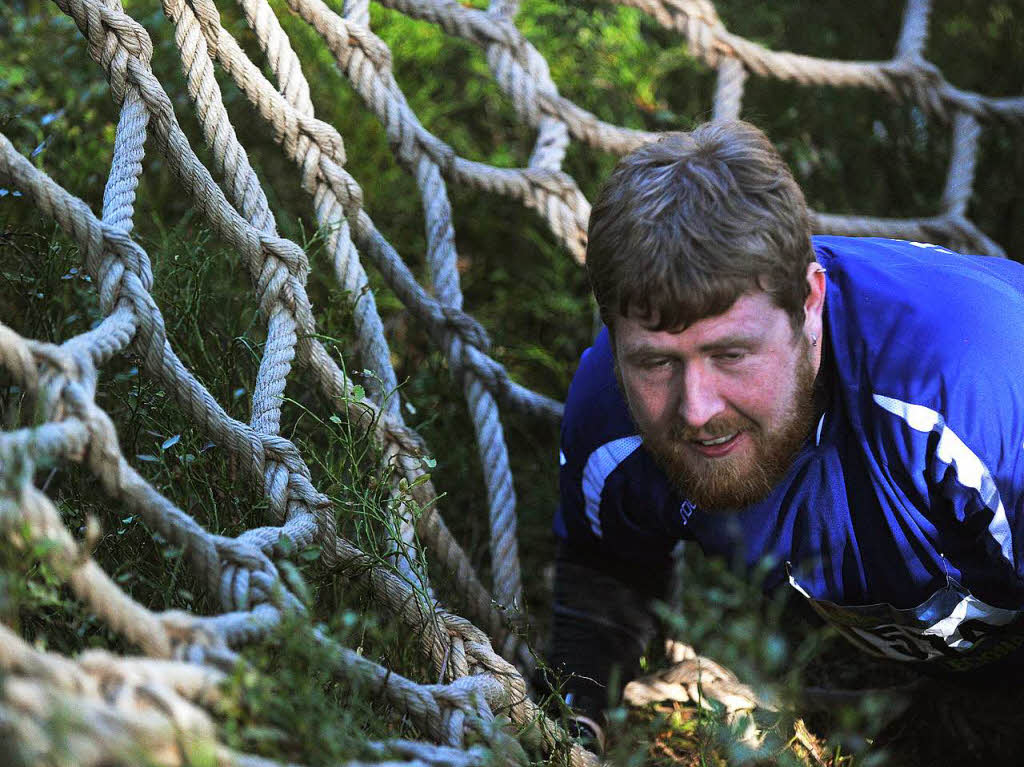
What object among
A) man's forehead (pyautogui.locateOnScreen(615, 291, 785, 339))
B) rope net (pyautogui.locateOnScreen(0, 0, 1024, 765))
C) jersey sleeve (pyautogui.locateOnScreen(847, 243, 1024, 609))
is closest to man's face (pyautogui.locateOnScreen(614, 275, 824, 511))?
man's forehead (pyautogui.locateOnScreen(615, 291, 785, 339))

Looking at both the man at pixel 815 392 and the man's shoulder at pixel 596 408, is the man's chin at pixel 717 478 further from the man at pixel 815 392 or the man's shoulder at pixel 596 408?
the man's shoulder at pixel 596 408

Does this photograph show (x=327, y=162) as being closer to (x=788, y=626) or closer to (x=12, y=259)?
(x=12, y=259)

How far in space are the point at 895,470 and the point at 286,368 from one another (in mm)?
905

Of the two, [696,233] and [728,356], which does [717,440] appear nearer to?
[728,356]

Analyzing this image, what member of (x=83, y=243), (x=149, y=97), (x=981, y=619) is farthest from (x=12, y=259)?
(x=981, y=619)

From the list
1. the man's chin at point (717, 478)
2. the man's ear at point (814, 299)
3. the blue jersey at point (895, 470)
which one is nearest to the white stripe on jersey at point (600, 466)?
the blue jersey at point (895, 470)

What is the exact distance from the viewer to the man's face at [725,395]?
1.62 m

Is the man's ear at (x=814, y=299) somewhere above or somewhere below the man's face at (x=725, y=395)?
above

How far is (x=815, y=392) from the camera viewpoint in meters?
1.76

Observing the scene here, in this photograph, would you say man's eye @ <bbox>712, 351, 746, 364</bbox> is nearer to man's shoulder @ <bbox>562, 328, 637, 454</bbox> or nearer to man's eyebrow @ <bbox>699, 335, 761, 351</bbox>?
man's eyebrow @ <bbox>699, 335, 761, 351</bbox>

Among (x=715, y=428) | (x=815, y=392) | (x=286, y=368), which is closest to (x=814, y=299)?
(x=815, y=392)

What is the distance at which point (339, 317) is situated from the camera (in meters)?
2.03

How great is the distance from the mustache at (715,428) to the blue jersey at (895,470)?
0.47 feet

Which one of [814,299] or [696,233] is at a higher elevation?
[696,233]
